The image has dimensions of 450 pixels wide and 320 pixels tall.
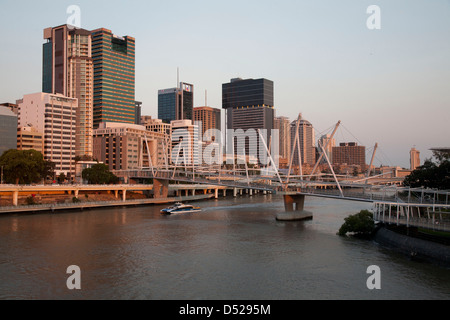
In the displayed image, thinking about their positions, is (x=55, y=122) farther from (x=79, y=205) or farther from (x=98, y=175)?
(x=79, y=205)

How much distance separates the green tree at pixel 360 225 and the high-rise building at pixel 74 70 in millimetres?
112207

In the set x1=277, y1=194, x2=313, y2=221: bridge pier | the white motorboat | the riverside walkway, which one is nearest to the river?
x1=277, y1=194, x2=313, y2=221: bridge pier

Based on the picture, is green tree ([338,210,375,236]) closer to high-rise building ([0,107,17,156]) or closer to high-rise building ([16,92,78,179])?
high-rise building ([0,107,17,156])

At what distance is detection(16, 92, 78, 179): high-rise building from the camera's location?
112 meters

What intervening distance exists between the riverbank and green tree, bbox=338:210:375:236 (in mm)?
2271

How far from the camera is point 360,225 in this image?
41375 mm

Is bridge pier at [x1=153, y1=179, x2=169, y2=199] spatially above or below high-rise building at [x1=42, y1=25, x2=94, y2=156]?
below

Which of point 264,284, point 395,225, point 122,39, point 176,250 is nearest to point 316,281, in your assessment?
point 264,284

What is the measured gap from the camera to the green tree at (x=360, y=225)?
41.4m

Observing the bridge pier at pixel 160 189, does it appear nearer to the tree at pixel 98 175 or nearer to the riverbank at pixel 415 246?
the tree at pixel 98 175

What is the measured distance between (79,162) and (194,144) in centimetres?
8411

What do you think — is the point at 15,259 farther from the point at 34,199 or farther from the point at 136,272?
the point at 34,199

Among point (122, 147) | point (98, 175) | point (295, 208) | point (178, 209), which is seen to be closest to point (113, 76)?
point (122, 147)

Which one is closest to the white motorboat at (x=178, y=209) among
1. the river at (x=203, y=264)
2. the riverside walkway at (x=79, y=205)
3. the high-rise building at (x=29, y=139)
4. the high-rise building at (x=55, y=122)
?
the riverside walkway at (x=79, y=205)
